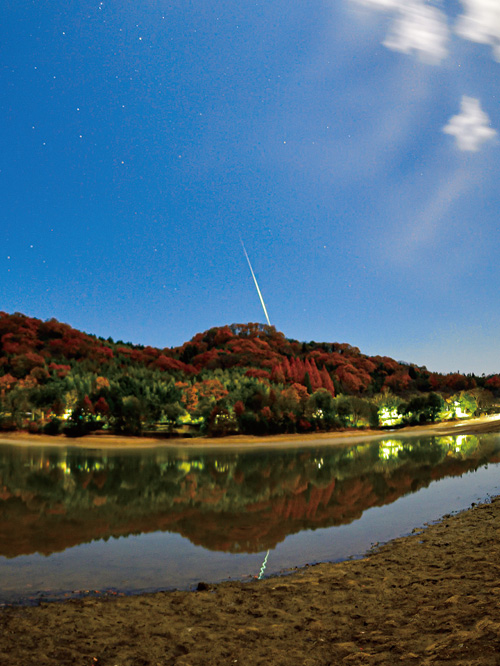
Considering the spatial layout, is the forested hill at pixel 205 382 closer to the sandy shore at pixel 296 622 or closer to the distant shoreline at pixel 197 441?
the distant shoreline at pixel 197 441

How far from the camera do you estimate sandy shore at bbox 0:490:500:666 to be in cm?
589

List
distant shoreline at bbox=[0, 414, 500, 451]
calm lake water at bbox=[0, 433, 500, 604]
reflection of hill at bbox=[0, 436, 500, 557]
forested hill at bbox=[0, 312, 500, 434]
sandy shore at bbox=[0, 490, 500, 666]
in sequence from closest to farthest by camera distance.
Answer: sandy shore at bbox=[0, 490, 500, 666] < calm lake water at bbox=[0, 433, 500, 604] < reflection of hill at bbox=[0, 436, 500, 557] < distant shoreline at bbox=[0, 414, 500, 451] < forested hill at bbox=[0, 312, 500, 434]

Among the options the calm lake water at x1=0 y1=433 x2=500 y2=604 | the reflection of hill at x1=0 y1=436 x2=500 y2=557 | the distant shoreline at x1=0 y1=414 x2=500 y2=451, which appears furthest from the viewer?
the distant shoreline at x1=0 y1=414 x2=500 y2=451

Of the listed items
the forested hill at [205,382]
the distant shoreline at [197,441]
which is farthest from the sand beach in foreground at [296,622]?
the forested hill at [205,382]

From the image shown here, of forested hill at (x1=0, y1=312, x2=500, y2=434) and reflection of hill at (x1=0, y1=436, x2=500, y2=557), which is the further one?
forested hill at (x1=0, y1=312, x2=500, y2=434)

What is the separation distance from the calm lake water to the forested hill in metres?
24.1

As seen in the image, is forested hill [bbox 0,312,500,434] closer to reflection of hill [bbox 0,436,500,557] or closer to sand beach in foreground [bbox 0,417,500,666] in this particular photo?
reflection of hill [bbox 0,436,500,557]

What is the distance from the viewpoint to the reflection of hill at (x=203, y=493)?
15.4 meters

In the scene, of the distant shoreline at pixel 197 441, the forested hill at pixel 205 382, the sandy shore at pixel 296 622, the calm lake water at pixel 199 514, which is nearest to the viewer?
the sandy shore at pixel 296 622

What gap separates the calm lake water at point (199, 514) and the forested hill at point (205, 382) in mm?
24117

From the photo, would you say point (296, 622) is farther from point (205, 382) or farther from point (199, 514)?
point (205, 382)

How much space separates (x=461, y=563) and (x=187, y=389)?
58655 mm

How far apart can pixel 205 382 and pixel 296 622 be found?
198 feet

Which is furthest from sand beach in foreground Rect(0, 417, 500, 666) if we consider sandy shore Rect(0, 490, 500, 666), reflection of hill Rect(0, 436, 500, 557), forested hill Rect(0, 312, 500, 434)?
forested hill Rect(0, 312, 500, 434)
